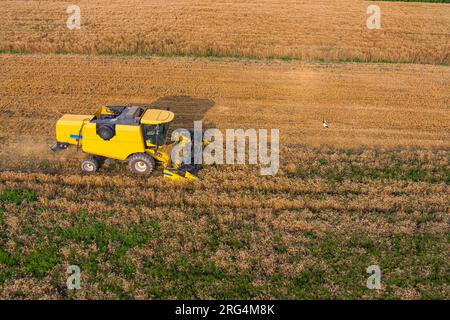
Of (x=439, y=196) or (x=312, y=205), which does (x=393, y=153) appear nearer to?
(x=439, y=196)

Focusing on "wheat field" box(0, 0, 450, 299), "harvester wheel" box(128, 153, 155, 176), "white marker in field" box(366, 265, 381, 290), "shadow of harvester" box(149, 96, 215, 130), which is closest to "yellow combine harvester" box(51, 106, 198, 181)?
"harvester wheel" box(128, 153, 155, 176)

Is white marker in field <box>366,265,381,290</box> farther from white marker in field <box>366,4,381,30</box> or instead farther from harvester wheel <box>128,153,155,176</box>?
white marker in field <box>366,4,381,30</box>

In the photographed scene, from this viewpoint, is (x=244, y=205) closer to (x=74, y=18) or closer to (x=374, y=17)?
(x=74, y=18)

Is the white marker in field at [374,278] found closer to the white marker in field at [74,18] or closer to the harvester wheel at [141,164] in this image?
the harvester wheel at [141,164]

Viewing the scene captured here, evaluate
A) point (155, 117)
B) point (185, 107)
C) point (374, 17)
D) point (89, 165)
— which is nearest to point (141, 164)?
point (155, 117)

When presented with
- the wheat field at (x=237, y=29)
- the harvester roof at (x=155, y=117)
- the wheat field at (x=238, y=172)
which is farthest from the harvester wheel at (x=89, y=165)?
the wheat field at (x=237, y=29)
